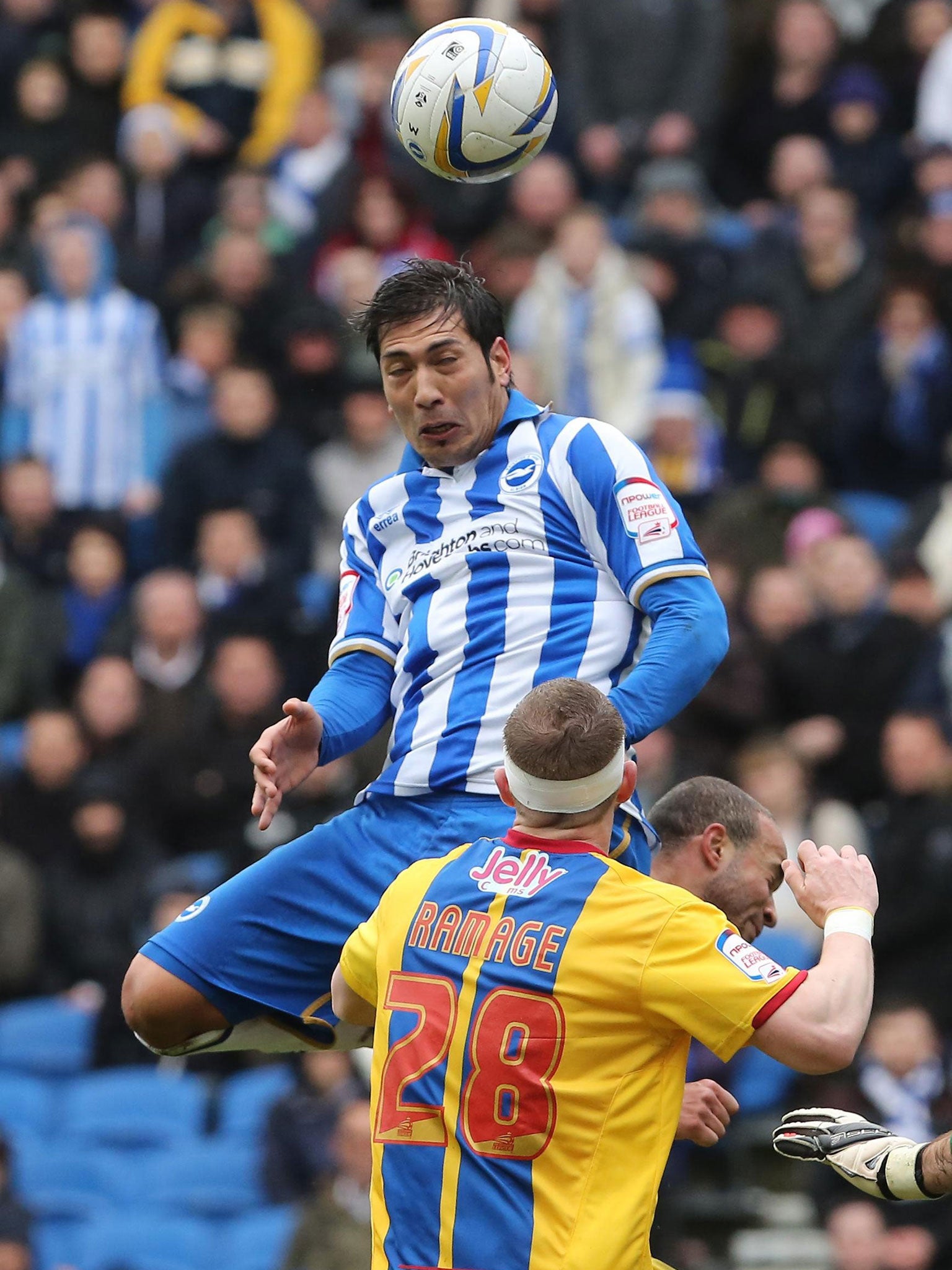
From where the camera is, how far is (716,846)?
6.11 metres

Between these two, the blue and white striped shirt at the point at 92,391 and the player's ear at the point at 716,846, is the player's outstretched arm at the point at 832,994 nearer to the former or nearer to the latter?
the player's ear at the point at 716,846

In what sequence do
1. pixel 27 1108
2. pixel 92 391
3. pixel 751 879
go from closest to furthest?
pixel 751 879 < pixel 27 1108 < pixel 92 391

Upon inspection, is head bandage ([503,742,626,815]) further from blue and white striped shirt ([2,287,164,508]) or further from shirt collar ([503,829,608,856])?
blue and white striped shirt ([2,287,164,508])

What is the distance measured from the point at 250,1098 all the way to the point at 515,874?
6552mm

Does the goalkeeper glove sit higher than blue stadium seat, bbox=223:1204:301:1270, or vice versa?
the goalkeeper glove

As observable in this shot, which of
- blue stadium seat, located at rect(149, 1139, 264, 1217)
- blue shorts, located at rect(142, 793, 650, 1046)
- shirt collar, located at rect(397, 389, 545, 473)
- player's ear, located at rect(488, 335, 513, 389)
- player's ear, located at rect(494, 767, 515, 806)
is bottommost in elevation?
blue stadium seat, located at rect(149, 1139, 264, 1217)

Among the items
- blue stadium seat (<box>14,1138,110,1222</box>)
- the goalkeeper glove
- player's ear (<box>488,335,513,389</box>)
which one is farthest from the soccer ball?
blue stadium seat (<box>14,1138,110,1222</box>)

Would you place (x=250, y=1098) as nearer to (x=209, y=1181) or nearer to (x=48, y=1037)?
(x=209, y=1181)

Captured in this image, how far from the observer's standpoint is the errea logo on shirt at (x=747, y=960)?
4984 mm

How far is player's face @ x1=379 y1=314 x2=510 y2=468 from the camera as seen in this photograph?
248 inches

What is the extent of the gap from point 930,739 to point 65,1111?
486 cm

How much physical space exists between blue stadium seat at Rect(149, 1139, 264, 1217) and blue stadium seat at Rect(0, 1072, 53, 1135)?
3.01ft

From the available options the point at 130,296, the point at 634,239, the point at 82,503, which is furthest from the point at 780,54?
the point at 82,503

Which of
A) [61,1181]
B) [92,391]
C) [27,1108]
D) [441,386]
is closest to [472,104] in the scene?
[441,386]
